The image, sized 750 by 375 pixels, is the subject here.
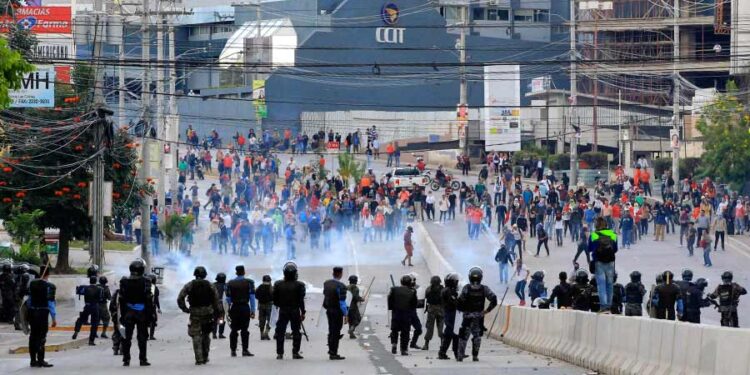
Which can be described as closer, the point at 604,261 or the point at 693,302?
the point at 604,261

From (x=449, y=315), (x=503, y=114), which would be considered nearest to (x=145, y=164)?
(x=449, y=315)

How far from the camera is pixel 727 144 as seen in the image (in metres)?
66.7

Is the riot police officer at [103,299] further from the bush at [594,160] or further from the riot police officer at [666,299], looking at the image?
the bush at [594,160]

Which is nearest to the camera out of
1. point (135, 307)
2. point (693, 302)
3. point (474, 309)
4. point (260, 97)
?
point (135, 307)

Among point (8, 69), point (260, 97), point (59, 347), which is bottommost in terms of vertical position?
point (59, 347)

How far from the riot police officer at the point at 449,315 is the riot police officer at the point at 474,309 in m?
0.36

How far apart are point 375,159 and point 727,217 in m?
33.6

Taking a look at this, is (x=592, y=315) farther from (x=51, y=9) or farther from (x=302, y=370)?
(x=51, y=9)

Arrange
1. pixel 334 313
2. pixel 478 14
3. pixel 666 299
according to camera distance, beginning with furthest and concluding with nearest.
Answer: pixel 478 14
pixel 666 299
pixel 334 313

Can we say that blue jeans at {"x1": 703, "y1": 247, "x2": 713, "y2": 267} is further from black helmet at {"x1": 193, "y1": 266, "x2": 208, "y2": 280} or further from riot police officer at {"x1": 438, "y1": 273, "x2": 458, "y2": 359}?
black helmet at {"x1": 193, "y1": 266, "x2": 208, "y2": 280}

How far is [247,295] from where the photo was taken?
23.5 m

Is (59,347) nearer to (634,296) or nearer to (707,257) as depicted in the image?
(634,296)

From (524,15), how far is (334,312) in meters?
96.0

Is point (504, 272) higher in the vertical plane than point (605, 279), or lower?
lower
